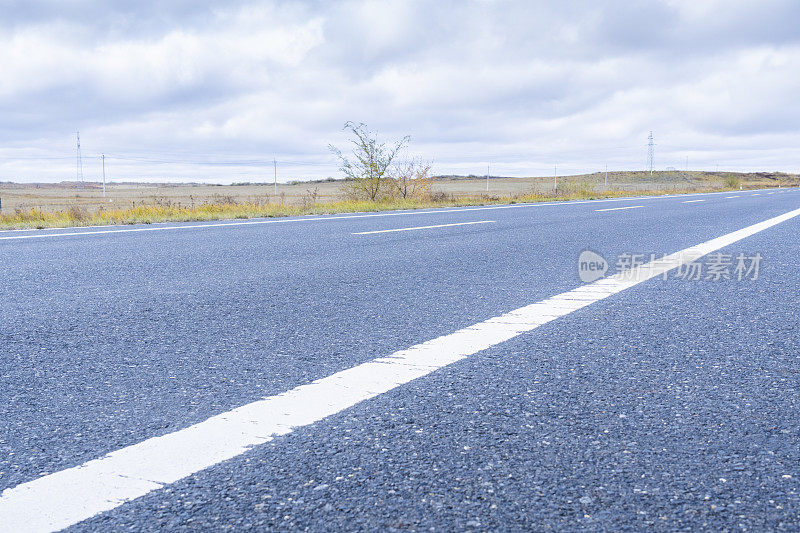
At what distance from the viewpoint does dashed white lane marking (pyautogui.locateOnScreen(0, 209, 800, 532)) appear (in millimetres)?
1452

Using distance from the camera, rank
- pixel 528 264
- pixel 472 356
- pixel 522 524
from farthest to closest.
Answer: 1. pixel 528 264
2. pixel 472 356
3. pixel 522 524

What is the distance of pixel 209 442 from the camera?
1782mm

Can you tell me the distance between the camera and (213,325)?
3211 millimetres

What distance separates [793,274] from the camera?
4.88 meters

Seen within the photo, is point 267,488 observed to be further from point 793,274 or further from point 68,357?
point 793,274

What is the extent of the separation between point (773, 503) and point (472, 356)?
1.30 metres

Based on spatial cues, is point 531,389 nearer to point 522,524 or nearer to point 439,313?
point 522,524

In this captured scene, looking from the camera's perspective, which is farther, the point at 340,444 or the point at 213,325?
the point at 213,325

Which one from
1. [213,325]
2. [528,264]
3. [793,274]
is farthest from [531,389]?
[793,274]

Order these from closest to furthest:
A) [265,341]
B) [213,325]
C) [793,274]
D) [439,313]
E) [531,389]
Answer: [531,389] < [265,341] < [213,325] < [439,313] < [793,274]

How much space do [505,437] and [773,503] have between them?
0.66 m

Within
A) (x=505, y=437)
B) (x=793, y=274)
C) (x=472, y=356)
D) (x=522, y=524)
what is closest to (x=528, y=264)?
(x=793, y=274)

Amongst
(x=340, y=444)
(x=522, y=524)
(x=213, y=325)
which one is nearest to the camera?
(x=522, y=524)

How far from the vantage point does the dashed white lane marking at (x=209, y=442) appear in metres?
1.45
